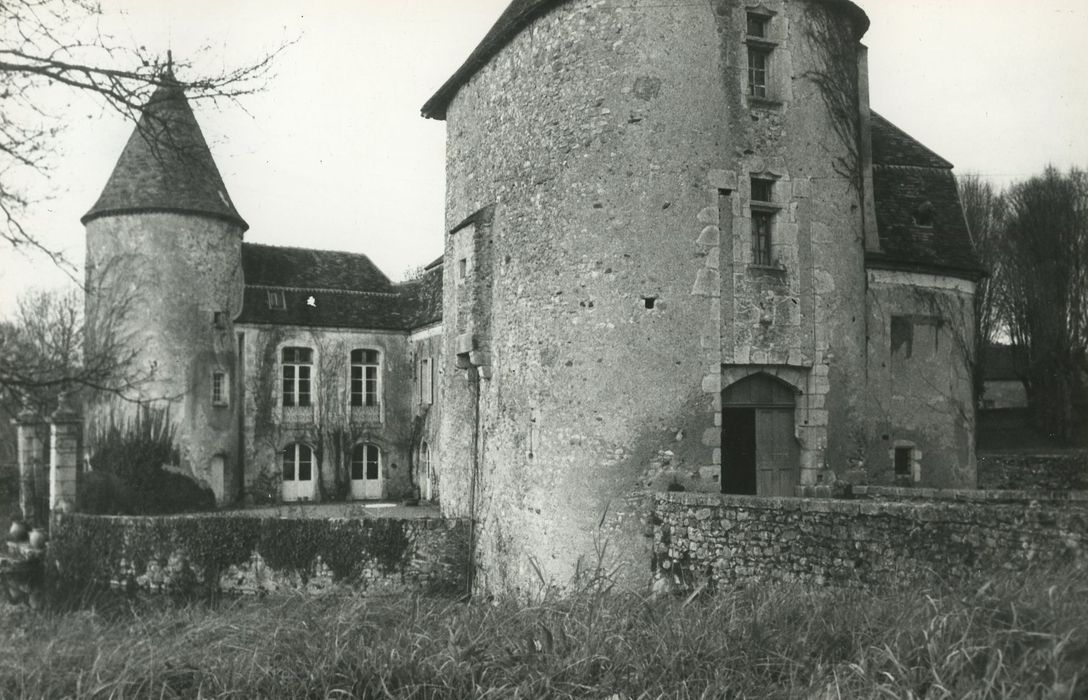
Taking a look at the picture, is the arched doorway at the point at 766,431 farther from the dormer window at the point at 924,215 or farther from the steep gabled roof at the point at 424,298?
the steep gabled roof at the point at 424,298

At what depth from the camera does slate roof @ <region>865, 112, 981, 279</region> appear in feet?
48.8

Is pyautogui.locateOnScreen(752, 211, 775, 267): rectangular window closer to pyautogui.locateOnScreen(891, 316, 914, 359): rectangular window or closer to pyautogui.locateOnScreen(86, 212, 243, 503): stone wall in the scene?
pyautogui.locateOnScreen(891, 316, 914, 359): rectangular window

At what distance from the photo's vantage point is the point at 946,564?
24.0 feet

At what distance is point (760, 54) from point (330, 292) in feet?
57.6

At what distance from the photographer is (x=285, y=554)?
1488 centimetres

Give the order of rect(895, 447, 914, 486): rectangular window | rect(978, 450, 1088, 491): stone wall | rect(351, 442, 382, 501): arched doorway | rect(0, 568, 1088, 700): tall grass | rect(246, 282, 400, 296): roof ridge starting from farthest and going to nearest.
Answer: rect(351, 442, 382, 501): arched doorway → rect(246, 282, 400, 296): roof ridge → rect(978, 450, 1088, 491): stone wall → rect(895, 447, 914, 486): rectangular window → rect(0, 568, 1088, 700): tall grass

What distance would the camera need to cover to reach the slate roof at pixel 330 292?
2521cm

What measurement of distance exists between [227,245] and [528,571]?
52.2 feet

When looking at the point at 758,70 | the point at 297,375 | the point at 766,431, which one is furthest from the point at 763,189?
the point at 297,375

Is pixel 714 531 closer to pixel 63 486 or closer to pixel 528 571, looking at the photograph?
pixel 528 571

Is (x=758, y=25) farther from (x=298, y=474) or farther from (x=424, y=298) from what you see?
(x=298, y=474)

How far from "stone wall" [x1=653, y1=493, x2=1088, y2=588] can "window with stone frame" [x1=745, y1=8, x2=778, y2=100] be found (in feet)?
19.6

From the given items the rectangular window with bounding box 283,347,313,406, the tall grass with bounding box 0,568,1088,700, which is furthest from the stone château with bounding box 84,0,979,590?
the rectangular window with bounding box 283,347,313,406

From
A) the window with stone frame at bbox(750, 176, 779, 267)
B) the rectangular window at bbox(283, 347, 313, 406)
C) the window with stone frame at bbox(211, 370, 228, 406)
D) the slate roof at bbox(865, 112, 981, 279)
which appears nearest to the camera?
the window with stone frame at bbox(750, 176, 779, 267)
